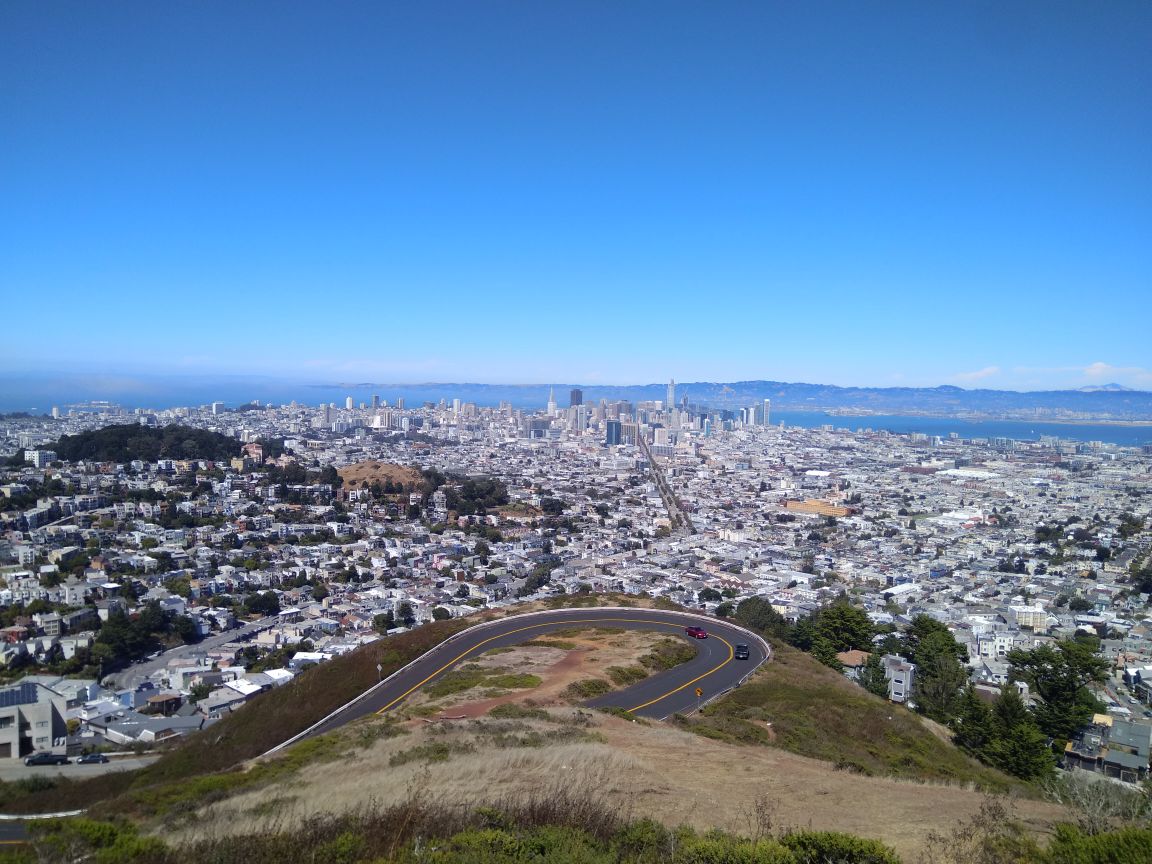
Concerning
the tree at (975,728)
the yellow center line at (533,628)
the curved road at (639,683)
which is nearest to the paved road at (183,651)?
the curved road at (639,683)

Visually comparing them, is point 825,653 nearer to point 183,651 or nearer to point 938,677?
point 938,677

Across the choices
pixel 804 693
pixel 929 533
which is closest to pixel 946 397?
pixel 929 533

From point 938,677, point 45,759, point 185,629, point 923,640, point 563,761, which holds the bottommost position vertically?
point 185,629

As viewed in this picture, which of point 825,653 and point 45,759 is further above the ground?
point 825,653

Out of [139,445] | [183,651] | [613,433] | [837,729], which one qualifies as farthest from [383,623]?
[613,433]

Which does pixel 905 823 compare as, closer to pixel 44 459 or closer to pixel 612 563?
pixel 612 563

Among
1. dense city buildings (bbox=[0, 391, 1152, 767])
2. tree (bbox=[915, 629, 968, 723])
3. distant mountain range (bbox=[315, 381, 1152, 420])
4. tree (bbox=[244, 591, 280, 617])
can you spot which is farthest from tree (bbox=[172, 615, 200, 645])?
distant mountain range (bbox=[315, 381, 1152, 420])
